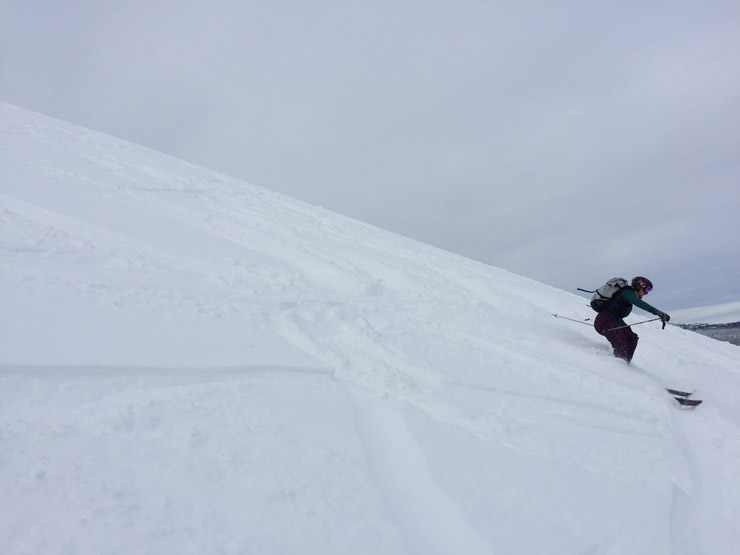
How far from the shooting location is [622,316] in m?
8.10

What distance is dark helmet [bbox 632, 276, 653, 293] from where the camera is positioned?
7.96 meters

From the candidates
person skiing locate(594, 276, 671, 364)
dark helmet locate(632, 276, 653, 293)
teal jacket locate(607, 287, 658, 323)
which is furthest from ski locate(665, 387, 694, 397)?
dark helmet locate(632, 276, 653, 293)

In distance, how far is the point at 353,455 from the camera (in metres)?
3.31

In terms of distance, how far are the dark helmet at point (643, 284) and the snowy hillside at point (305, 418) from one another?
1.31 m

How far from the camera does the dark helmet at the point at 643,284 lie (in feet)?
26.1

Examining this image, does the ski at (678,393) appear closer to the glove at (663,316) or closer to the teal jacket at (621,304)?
the glove at (663,316)

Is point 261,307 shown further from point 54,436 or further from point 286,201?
point 286,201

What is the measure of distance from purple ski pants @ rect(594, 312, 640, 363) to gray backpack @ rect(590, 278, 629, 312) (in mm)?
209

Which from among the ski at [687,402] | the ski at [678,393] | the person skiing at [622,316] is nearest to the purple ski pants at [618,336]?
the person skiing at [622,316]

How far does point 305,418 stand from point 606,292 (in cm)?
677

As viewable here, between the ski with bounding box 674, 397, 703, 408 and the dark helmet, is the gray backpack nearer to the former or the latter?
the dark helmet

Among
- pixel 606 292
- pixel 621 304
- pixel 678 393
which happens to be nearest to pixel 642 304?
pixel 621 304

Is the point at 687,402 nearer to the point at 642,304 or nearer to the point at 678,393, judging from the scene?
the point at 678,393

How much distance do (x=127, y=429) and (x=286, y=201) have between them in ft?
46.4
